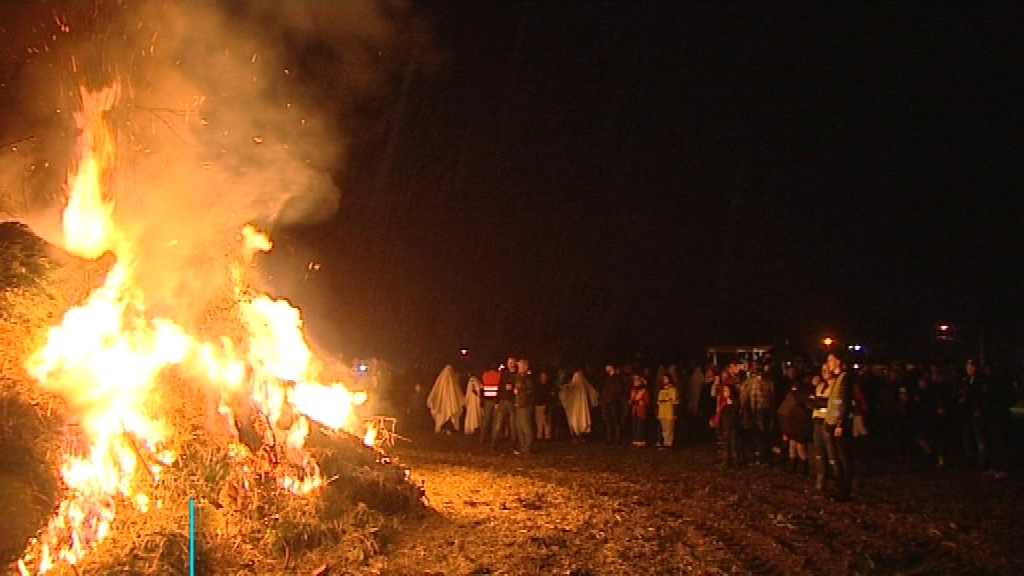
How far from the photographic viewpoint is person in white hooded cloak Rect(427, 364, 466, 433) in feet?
66.7

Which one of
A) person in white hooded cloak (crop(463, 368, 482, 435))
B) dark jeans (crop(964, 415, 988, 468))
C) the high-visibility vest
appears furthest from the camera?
person in white hooded cloak (crop(463, 368, 482, 435))

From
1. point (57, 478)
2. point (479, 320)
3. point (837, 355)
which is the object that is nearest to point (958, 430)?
point (837, 355)

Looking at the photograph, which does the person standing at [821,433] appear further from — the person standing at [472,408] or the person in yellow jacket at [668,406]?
the person standing at [472,408]

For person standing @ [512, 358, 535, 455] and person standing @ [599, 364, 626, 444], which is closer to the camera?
person standing @ [512, 358, 535, 455]

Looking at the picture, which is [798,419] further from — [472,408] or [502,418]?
Result: [472,408]

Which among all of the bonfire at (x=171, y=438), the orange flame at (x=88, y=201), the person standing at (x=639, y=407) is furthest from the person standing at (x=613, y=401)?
the orange flame at (x=88, y=201)

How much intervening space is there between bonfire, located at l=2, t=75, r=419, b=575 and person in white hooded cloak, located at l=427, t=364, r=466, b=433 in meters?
9.75

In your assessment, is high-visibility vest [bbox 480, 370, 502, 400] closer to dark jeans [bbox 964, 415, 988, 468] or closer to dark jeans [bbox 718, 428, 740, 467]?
dark jeans [bbox 718, 428, 740, 467]

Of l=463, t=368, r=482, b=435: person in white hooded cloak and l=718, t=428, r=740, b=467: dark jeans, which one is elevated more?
l=463, t=368, r=482, b=435: person in white hooded cloak

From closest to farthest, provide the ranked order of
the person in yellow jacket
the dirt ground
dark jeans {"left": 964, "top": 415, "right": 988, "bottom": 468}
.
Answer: the dirt ground
dark jeans {"left": 964, "top": 415, "right": 988, "bottom": 468}
the person in yellow jacket

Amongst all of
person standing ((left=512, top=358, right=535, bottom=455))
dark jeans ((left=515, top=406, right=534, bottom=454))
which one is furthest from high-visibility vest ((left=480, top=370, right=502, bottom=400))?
dark jeans ((left=515, top=406, right=534, bottom=454))

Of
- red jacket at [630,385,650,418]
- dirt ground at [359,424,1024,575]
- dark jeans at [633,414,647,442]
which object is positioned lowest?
dirt ground at [359,424,1024,575]

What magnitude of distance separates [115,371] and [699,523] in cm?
612

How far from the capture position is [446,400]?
66.9 ft
